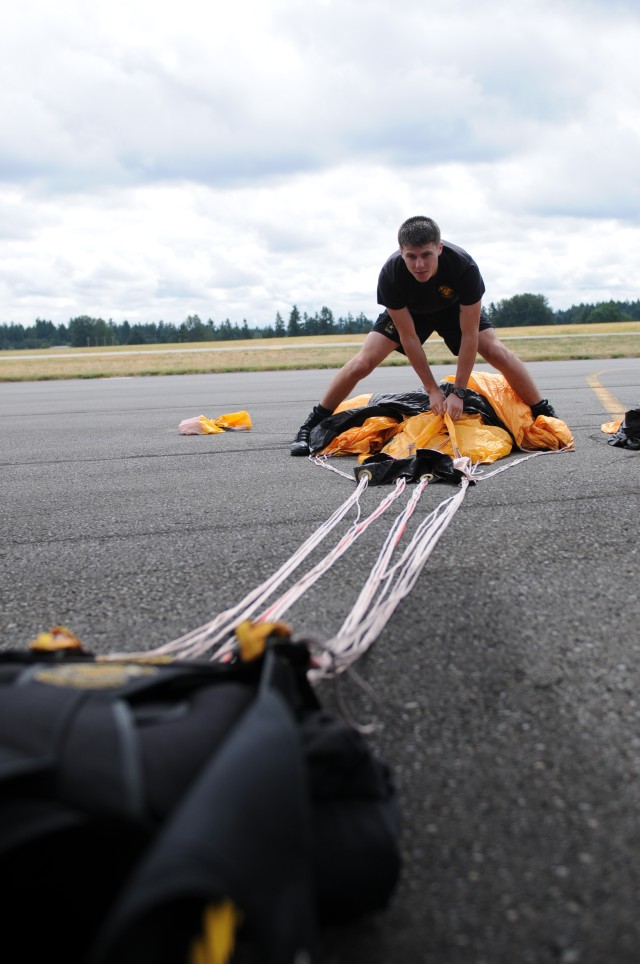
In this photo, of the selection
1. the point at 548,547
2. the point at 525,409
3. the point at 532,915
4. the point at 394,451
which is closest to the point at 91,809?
the point at 532,915

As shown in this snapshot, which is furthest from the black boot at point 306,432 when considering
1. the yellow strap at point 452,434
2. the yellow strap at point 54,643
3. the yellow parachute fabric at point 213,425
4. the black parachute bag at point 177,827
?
the black parachute bag at point 177,827

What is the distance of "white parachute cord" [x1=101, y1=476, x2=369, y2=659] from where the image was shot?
85.9 inches

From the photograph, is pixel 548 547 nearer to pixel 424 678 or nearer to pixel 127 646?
pixel 424 678

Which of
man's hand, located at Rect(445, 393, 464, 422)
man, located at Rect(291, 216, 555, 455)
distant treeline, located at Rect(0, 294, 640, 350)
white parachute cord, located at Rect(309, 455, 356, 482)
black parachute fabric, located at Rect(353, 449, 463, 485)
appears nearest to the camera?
black parachute fabric, located at Rect(353, 449, 463, 485)

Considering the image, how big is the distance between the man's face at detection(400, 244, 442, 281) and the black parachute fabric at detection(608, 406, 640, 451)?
1872 millimetres

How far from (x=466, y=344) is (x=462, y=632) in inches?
142

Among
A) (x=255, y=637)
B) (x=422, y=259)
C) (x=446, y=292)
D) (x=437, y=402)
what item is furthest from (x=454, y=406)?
(x=255, y=637)

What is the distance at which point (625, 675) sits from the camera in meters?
1.98

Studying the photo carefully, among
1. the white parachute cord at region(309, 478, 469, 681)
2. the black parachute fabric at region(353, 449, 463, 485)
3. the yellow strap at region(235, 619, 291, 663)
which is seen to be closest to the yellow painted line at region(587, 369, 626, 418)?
the black parachute fabric at region(353, 449, 463, 485)

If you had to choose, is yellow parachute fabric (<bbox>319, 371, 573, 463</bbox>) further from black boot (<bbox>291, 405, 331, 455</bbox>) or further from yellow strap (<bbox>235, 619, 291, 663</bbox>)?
yellow strap (<bbox>235, 619, 291, 663</bbox>)

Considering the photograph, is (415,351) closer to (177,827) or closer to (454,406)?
(454,406)

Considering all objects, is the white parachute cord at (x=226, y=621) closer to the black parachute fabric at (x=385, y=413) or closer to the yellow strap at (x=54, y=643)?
the yellow strap at (x=54, y=643)

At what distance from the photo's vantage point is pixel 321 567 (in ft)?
9.62

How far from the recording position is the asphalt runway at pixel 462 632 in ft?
4.07
